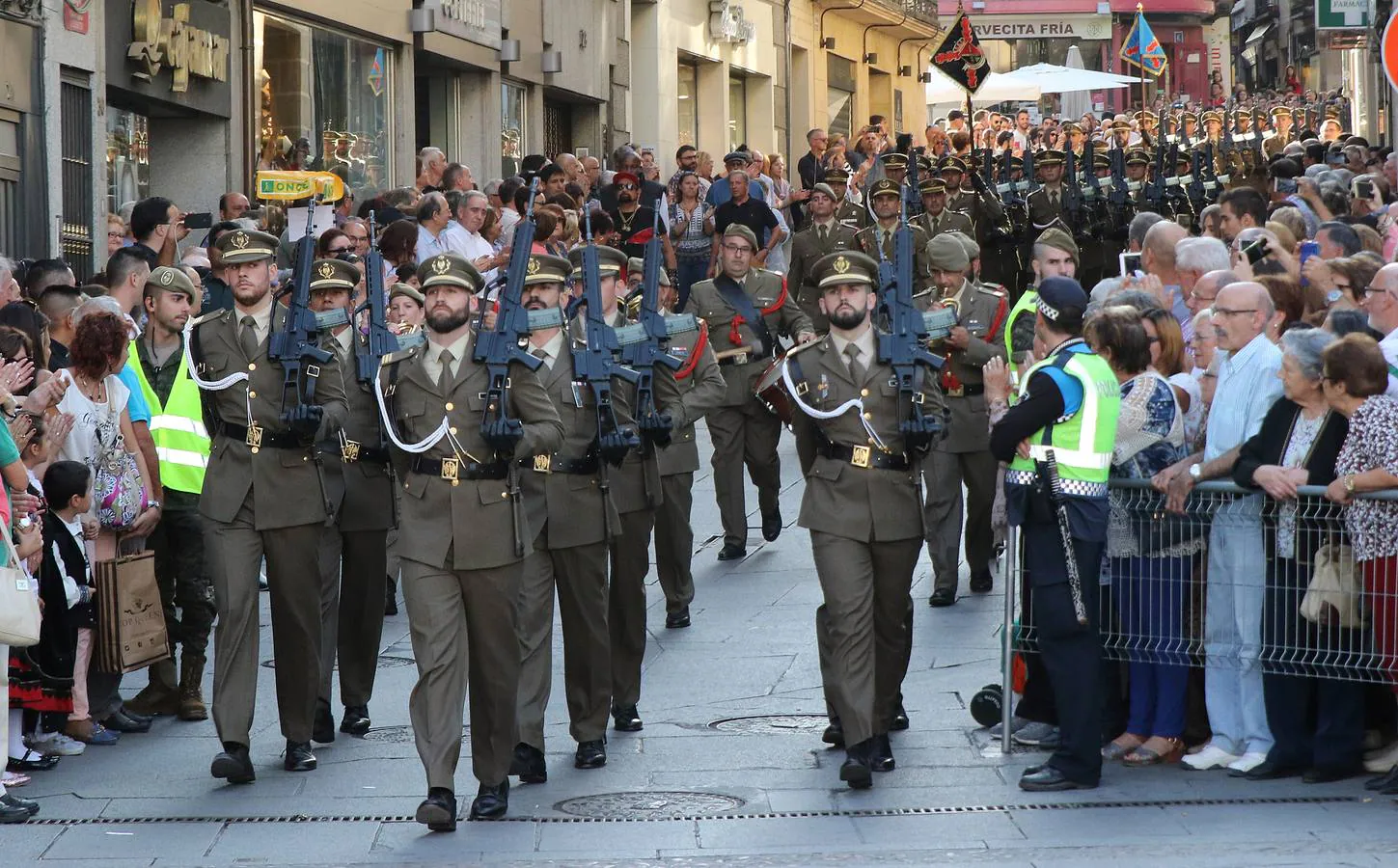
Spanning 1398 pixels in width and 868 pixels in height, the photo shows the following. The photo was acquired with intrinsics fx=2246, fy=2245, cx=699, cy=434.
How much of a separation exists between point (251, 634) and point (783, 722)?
2362 millimetres

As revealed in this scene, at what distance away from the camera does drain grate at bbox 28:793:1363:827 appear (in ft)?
26.6

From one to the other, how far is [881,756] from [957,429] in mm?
3798

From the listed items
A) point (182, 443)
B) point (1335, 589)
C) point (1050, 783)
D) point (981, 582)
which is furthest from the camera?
point (981, 582)

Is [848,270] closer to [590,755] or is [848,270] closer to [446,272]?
[446,272]

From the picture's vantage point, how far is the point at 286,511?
8.88 metres

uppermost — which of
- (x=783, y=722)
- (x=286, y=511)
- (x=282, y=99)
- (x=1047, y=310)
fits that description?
(x=282, y=99)

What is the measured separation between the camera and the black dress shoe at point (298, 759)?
29.6 ft

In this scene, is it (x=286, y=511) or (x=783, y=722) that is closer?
(x=286, y=511)

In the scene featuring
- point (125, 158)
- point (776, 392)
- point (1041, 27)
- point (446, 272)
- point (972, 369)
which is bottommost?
point (776, 392)

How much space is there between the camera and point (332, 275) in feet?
31.6

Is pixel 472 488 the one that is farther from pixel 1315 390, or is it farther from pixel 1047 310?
pixel 1315 390

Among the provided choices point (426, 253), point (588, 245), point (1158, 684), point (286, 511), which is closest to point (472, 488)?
point (286, 511)

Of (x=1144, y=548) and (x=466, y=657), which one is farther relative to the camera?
(x=1144, y=548)

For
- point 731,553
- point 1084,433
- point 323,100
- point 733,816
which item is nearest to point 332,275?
point 733,816
